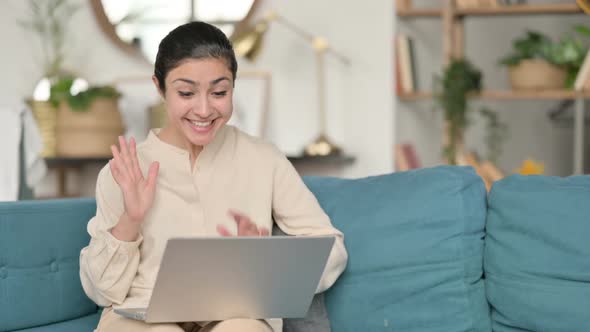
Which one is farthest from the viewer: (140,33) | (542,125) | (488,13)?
(542,125)

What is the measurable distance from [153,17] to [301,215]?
343cm

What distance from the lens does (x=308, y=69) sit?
17.3 feet

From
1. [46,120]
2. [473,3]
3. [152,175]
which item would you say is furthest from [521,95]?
[152,175]

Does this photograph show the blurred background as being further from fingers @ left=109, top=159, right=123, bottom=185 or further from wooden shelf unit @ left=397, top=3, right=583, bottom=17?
fingers @ left=109, top=159, right=123, bottom=185

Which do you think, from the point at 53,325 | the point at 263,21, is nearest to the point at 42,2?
the point at 263,21

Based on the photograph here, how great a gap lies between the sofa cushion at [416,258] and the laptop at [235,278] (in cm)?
25

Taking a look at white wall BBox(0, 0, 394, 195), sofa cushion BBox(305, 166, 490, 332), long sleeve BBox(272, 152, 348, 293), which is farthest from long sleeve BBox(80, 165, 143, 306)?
white wall BBox(0, 0, 394, 195)

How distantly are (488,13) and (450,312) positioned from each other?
3202 millimetres

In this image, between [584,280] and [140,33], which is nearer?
[584,280]

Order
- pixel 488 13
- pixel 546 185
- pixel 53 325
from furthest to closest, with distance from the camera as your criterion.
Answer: pixel 488 13, pixel 53 325, pixel 546 185

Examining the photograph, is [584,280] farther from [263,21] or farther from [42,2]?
[42,2]

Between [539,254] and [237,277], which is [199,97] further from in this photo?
[539,254]

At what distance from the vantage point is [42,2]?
17.1 ft

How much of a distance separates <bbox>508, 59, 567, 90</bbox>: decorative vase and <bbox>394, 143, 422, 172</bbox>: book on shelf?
0.69 meters
